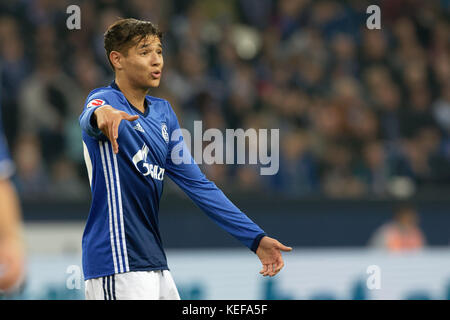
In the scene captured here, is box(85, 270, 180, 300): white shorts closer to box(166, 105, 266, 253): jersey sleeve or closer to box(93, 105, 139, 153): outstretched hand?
box(166, 105, 266, 253): jersey sleeve

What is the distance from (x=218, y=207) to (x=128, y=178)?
23.7 inches

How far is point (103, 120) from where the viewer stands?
3.32 meters

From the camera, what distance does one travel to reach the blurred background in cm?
829

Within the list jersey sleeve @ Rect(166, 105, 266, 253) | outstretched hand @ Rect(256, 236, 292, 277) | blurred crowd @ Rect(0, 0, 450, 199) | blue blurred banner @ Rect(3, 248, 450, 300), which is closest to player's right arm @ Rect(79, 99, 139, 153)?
jersey sleeve @ Rect(166, 105, 266, 253)

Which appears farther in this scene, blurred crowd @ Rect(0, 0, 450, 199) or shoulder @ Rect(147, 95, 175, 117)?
blurred crowd @ Rect(0, 0, 450, 199)

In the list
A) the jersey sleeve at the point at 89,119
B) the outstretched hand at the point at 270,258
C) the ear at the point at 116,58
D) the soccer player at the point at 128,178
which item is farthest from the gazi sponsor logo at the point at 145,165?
the outstretched hand at the point at 270,258

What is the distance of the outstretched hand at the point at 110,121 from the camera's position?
3.29m

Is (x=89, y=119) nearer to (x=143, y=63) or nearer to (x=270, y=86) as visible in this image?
(x=143, y=63)

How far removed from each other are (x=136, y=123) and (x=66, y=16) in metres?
6.48

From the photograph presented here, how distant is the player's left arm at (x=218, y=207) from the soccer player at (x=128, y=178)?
7 cm

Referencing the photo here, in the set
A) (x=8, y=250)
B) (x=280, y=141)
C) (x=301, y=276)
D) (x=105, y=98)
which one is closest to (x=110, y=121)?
(x=105, y=98)

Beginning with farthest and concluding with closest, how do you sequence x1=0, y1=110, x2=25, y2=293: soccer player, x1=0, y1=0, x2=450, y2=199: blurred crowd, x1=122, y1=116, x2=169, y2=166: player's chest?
x1=0, y1=0, x2=450, y2=199: blurred crowd, x1=122, y1=116, x2=169, y2=166: player's chest, x1=0, y1=110, x2=25, y2=293: soccer player

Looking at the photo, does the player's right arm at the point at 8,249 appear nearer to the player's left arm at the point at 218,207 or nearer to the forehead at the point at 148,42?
the forehead at the point at 148,42

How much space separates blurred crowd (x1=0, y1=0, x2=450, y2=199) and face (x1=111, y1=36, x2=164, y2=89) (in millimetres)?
4754
